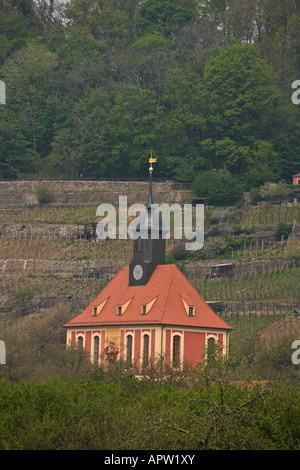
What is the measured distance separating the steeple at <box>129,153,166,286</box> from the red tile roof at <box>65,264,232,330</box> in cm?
44

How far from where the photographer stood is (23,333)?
264 feet

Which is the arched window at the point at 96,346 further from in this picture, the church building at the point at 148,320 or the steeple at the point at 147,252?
the steeple at the point at 147,252

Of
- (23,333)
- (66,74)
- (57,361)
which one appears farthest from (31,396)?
(66,74)

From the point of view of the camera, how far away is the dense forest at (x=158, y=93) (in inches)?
4781

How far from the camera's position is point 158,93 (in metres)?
128

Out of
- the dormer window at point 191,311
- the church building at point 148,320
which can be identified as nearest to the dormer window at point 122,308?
the church building at point 148,320

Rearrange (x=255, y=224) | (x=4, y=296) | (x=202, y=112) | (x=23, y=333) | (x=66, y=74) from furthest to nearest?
(x=66, y=74)
(x=202, y=112)
(x=255, y=224)
(x=4, y=296)
(x=23, y=333)

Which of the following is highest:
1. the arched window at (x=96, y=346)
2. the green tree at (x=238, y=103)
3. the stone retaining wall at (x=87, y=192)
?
the green tree at (x=238, y=103)

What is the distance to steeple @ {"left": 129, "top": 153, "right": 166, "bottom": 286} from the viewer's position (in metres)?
81.5

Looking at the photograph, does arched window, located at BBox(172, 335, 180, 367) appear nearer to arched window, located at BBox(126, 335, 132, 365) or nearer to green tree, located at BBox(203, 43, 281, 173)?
arched window, located at BBox(126, 335, 132, 365)

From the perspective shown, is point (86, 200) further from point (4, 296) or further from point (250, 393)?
point (250, 393)

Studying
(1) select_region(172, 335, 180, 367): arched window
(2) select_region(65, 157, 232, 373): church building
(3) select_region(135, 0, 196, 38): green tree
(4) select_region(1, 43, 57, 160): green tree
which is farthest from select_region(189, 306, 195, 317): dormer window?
(3) select_region(135, 0, 196, 38): green tree
